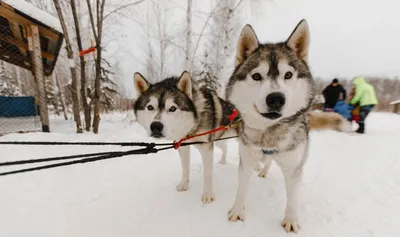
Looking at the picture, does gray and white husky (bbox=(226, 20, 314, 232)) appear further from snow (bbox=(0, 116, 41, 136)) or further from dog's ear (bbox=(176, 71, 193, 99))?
snow (bbox=(0, 116, 41, 136))

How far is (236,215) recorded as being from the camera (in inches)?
74.9

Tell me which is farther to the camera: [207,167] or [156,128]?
[207,167]

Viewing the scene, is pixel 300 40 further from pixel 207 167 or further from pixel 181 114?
pixel 207 167

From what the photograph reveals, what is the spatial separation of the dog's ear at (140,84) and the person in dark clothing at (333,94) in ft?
22.5

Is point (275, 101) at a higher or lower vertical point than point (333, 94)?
lower

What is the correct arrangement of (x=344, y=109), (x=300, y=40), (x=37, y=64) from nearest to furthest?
(x=300, y=40) < (x=37, y=64) < (x=344, y=109)

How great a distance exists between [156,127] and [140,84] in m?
0.75

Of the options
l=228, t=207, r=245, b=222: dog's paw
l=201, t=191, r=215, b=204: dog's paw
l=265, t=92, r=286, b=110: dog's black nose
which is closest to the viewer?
l=265, t=92, r=286, b=110: dog's black nose

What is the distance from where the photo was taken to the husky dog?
2.04 metres

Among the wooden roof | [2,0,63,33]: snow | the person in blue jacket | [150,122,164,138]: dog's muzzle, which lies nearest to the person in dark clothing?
the person in blue jacket

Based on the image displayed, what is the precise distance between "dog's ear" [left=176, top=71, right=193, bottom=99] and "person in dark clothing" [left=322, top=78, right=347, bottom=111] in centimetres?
654

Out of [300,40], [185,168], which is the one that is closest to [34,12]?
[185,168]

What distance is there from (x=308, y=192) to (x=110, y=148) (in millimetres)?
3610

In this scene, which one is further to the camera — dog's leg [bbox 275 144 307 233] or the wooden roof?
the wooden roof
